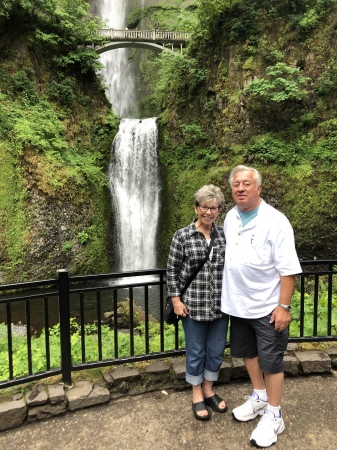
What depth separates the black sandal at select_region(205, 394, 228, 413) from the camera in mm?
3125

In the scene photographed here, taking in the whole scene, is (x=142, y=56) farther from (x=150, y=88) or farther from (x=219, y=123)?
(x=219, y=123)

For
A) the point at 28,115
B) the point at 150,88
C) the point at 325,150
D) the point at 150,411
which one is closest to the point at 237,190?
the point at 150,411

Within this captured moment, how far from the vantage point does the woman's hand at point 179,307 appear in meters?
2.98

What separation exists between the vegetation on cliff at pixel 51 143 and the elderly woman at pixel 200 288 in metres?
9.90

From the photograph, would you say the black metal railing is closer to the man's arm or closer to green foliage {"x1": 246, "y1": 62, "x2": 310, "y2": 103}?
the man's arm

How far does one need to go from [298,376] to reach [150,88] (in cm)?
2809

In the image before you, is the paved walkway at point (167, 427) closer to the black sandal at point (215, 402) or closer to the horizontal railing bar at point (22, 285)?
the black sandal at point (215, 402)

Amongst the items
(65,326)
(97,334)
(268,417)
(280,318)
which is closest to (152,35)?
(97,334)

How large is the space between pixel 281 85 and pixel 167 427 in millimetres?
12169

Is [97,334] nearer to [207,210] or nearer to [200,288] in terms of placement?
[200,288]

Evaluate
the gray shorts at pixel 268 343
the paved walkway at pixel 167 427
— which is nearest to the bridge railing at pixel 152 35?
the gray shorts at pixel 268 343

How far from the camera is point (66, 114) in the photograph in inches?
615

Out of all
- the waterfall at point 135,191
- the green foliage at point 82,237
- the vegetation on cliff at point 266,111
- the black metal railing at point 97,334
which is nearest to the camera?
the black metal railing at point 97,334

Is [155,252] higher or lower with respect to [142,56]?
lower
